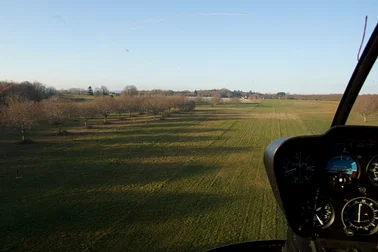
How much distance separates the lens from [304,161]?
144 inches

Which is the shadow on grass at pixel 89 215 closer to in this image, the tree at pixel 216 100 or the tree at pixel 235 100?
the tree at pixel 216 100

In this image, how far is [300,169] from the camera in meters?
3.68

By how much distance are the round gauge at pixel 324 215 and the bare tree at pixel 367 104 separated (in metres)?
1.10

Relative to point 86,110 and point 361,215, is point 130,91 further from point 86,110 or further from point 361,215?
point 361,215

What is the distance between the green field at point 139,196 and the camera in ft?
32.3

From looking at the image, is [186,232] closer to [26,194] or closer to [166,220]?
[166,220]

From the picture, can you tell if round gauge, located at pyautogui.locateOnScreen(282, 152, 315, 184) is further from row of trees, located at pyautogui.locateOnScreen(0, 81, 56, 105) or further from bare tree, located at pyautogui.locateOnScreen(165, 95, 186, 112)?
bare tree, located at pyautogui.locateOnScreen(165, 95, 186, 112)

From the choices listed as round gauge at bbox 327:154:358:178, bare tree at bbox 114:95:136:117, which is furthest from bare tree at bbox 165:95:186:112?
round gauge at bbox 327:154:358:178

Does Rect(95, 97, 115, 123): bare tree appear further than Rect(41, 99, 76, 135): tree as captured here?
Yes

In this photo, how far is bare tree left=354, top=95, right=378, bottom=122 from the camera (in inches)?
115

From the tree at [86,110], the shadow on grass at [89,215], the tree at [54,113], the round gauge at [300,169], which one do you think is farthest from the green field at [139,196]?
the tree at [86,110]

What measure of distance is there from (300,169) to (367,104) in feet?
3.57

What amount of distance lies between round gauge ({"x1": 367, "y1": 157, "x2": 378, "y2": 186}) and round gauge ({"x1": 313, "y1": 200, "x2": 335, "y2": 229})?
1.96 ft

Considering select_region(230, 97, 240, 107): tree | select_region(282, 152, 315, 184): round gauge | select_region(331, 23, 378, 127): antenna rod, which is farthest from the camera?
select_region(230, 97, 240, 107): tree
